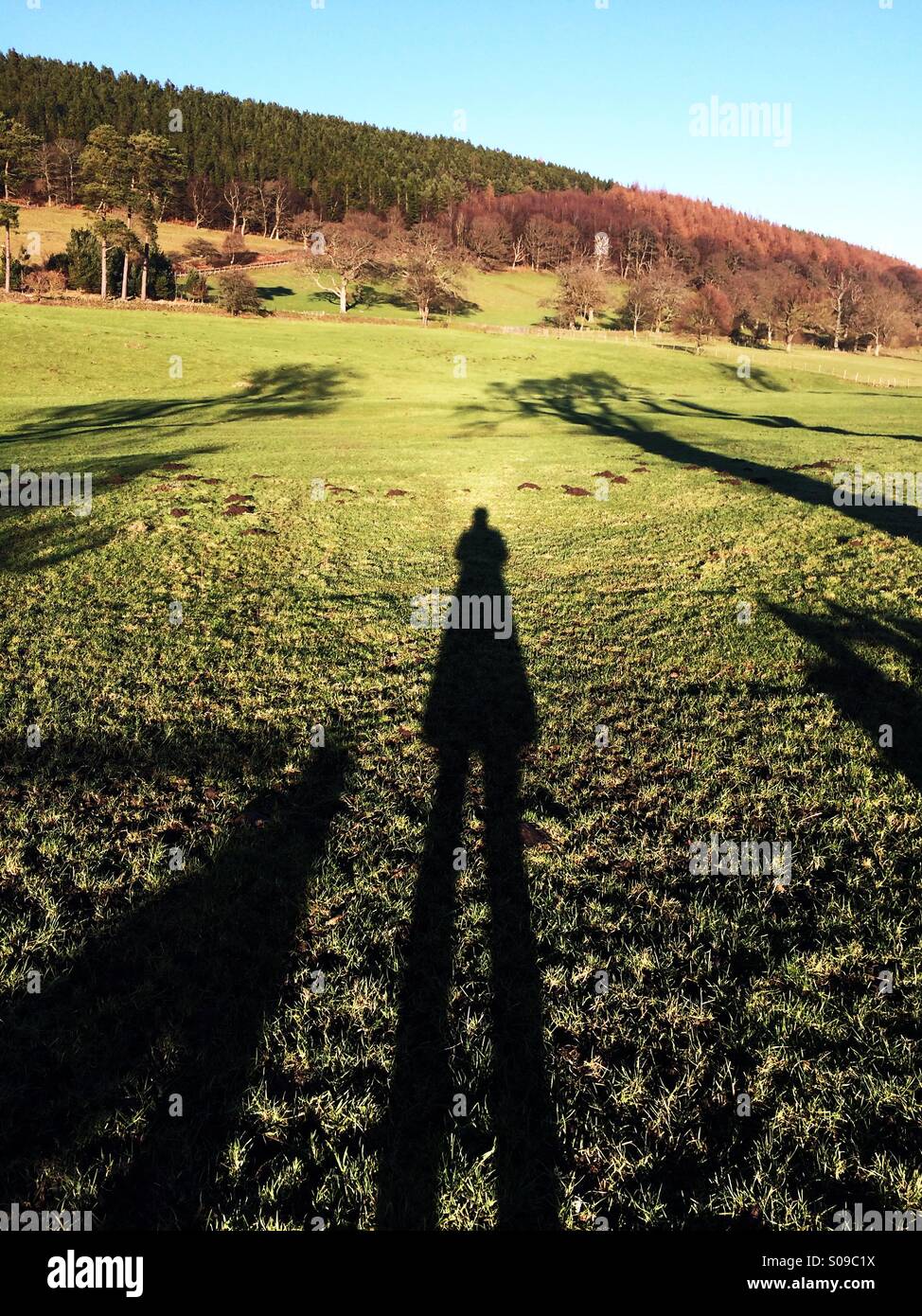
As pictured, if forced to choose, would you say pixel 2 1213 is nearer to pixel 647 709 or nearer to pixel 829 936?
pixel 829 936

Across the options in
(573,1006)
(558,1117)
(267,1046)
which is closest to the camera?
(558,1117)

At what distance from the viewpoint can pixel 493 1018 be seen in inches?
168

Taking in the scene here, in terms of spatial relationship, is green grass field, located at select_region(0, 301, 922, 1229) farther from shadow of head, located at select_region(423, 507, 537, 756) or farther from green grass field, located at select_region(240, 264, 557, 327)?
green grass field, located at select_region(240, 264, 557, 327)

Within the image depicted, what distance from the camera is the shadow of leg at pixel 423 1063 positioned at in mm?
3348

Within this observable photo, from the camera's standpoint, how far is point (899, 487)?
17719 mm

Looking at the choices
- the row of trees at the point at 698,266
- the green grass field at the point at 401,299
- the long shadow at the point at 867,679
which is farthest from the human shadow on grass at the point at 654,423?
the row of trees at the point at 698,266

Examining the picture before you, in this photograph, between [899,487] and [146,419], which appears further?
[146,419]

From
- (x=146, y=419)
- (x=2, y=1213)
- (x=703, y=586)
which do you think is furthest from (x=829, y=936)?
(x=146, y=419)

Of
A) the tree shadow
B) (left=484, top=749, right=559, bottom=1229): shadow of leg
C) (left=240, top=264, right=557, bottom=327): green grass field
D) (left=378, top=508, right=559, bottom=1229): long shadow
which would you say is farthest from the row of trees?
(left=484, top=749, right=559, bottom=1229): shadow of leg

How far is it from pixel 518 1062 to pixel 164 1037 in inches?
89.6

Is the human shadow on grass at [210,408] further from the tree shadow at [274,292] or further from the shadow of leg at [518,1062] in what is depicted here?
the tree shadow at [274,292]

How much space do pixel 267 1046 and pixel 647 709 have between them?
19.1 feet

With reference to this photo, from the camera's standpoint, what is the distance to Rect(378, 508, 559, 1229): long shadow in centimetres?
338

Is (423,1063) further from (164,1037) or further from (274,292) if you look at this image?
(274,292)
